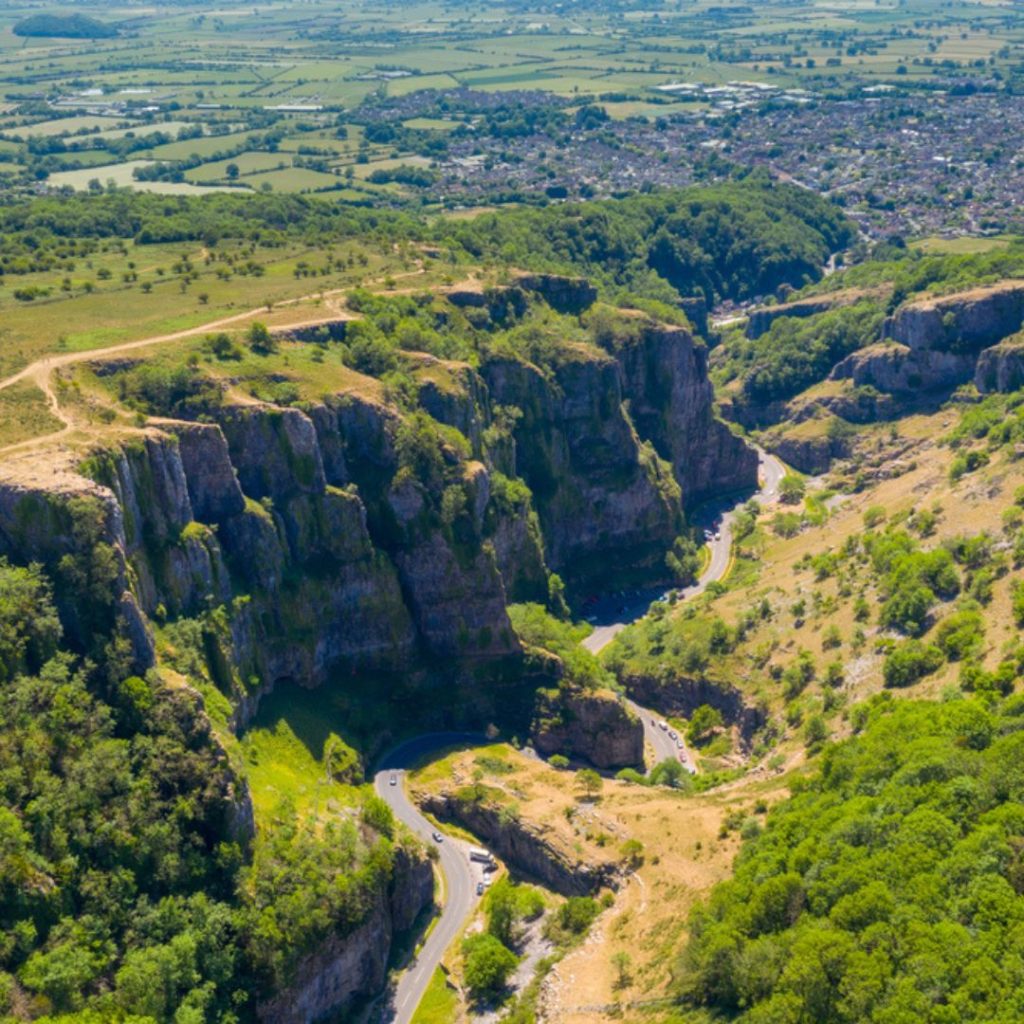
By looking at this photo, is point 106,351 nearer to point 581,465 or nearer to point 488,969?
point 581,465

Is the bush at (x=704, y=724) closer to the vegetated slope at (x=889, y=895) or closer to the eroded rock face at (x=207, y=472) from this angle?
the vegetated slope at (x=889, y=895)

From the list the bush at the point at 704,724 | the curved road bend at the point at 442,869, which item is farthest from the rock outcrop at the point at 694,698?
the curved road bend at the point at 442,869

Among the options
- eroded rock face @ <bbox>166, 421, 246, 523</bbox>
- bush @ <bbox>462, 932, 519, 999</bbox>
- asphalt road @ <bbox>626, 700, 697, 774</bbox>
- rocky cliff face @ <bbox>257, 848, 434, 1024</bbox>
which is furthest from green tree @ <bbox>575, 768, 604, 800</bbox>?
eroded rock face @ <bbox>166, 421, 246, 523</bbox>

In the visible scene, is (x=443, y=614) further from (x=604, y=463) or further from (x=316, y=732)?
(x=604, y=463)

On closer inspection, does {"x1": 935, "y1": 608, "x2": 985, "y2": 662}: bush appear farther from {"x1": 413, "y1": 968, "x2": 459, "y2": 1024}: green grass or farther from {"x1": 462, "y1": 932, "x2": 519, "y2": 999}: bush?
{"x1": 413, "y1": 968, "x2": 459, "y2": 1024}: green grass

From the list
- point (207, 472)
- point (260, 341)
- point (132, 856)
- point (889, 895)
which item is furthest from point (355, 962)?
point (260, 341)

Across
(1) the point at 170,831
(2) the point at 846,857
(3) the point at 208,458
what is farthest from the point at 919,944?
(3) the point at 208,458
